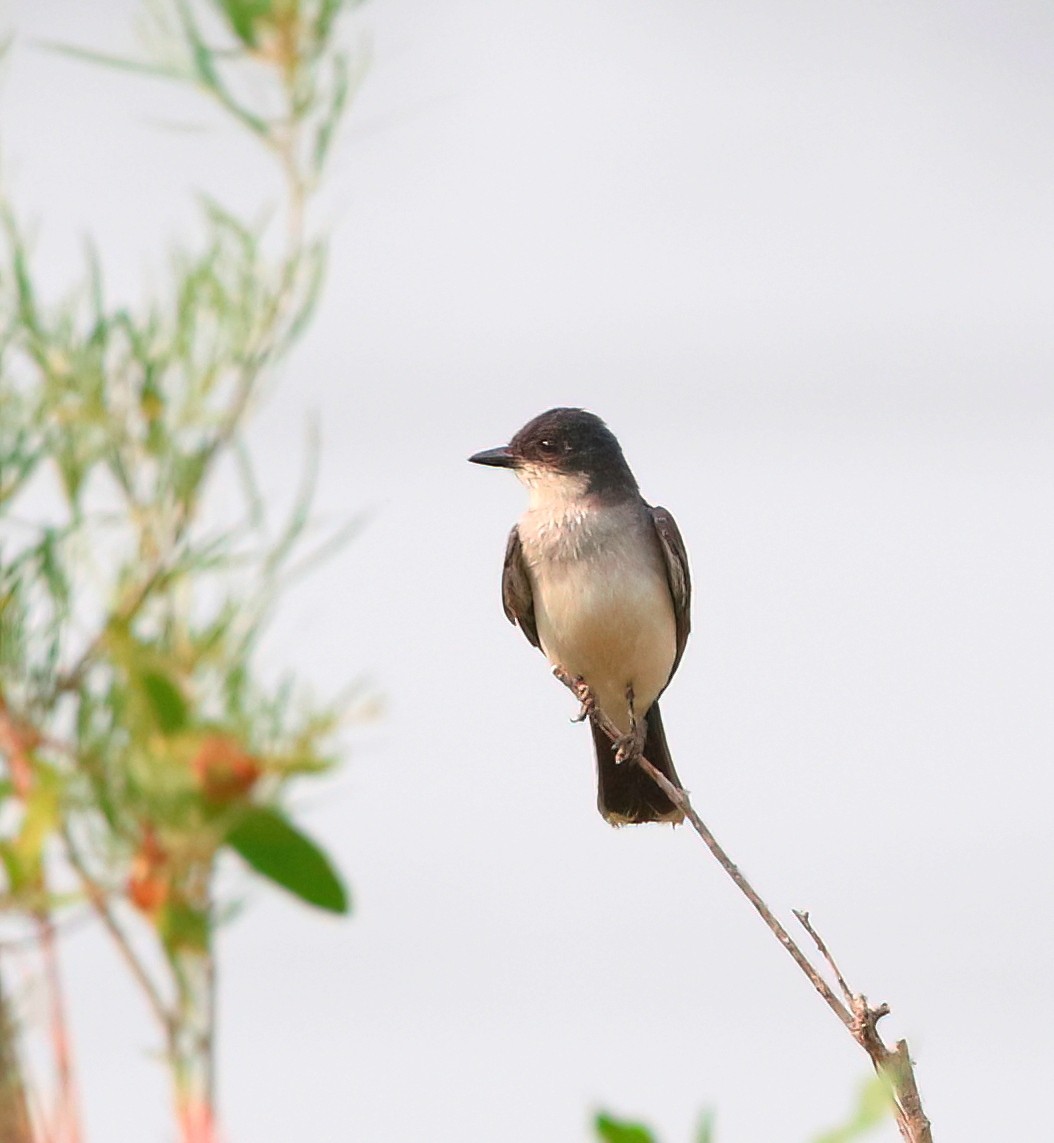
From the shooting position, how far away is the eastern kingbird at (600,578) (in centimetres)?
527

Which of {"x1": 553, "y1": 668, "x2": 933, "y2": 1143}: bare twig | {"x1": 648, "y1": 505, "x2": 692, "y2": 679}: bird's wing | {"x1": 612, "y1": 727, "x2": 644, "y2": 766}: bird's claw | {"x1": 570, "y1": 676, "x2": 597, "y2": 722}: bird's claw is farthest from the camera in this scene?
{"x1": 648, "y1": 505, "x2": 692, "y2": 679}: bird's wing

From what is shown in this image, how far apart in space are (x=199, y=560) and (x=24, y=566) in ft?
0.25

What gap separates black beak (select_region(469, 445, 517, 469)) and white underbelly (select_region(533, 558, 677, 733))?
448 millimetres

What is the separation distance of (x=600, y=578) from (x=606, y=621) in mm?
165

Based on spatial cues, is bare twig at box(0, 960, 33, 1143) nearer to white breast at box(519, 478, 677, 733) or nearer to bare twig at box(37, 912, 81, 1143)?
bare twig at box(37, 912, 81, 1143)

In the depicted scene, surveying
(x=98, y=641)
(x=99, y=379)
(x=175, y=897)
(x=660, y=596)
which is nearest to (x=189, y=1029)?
(x=175, y=897)

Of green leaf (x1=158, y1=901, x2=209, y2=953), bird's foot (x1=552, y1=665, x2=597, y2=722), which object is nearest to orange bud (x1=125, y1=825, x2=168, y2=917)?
green leaf (x1=158, y1=901, x2=209, y2=953)

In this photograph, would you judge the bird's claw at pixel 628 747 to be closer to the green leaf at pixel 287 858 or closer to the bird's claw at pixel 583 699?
the bird's claw at pixel 583 699

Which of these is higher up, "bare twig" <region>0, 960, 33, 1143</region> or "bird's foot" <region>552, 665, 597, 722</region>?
"bare twig" <region>0, 960, 33, 1143</region>

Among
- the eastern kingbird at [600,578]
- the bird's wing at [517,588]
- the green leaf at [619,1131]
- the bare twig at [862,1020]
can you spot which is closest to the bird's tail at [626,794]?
the eastern kingbird at [600,578]

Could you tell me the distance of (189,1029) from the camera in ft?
1.60

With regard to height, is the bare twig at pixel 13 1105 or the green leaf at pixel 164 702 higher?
the green leaf at pixel 164 702

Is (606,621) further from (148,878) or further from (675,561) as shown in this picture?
(148,878)

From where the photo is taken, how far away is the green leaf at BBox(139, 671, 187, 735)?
0.47 metres
